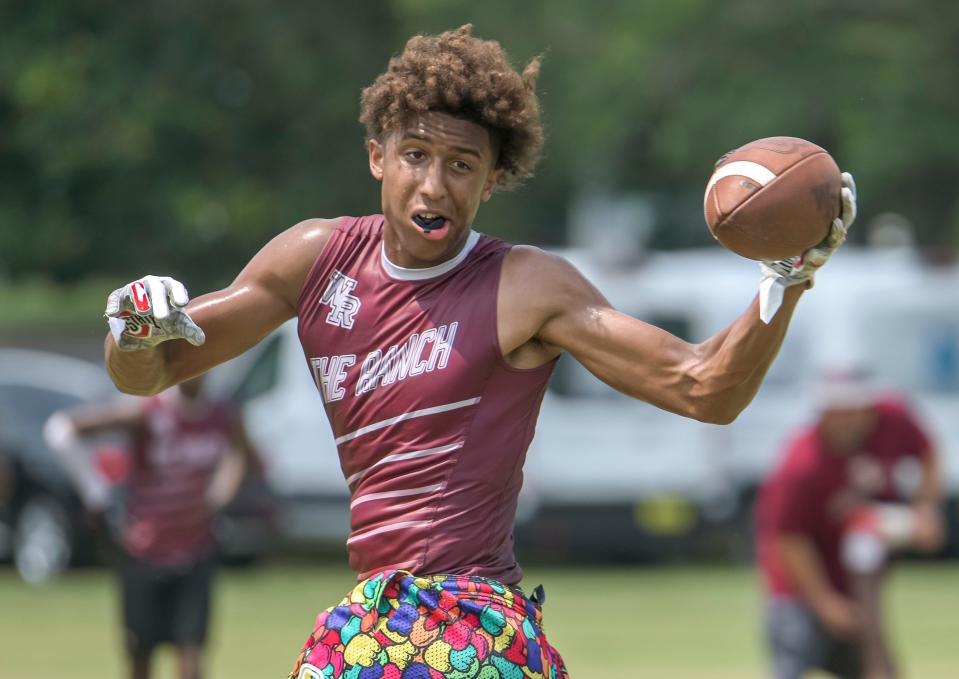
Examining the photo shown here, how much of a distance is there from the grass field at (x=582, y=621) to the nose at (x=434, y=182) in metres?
7.28

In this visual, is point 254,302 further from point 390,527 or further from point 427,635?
point 427,635

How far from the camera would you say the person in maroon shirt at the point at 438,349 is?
13.1ft

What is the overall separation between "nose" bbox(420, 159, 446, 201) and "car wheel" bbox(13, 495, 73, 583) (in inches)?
512

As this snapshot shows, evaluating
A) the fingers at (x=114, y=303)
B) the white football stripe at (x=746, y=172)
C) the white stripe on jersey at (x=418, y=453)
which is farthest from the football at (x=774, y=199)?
the fingers at (x=114, y=303)

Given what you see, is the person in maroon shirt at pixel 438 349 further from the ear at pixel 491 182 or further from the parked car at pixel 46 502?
the parked car at pixel 46 502

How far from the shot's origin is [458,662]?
396 cm

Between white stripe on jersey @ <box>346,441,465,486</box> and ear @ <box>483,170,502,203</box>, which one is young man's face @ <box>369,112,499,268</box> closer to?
ear @ <box>483,170,502,203</box>

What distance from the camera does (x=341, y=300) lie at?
14.1 ft

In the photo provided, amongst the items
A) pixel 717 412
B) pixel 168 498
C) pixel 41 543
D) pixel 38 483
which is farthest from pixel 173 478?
pixel 41 543

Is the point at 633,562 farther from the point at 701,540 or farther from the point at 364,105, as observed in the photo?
the point at 364,105

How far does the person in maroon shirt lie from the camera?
13.1ft

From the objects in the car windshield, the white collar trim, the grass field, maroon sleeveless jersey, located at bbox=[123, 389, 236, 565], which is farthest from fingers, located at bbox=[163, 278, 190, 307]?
the car windshield

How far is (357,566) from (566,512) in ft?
41.5

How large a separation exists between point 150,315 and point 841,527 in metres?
5.17
